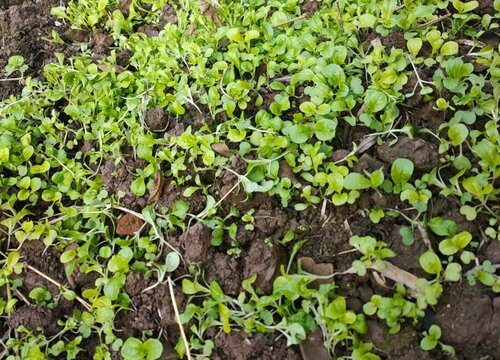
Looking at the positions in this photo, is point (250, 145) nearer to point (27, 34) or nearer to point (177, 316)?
point (177, 316)

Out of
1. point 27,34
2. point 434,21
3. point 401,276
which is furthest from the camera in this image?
point 27,34

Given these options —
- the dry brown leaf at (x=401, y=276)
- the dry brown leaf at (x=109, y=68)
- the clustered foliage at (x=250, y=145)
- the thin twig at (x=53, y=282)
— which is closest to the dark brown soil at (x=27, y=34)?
the clustered foliage at (x=250, y=145)

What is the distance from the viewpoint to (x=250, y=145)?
1867 millimetres

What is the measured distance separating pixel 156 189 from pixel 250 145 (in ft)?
1.28

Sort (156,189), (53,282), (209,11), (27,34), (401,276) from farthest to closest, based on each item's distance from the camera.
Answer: (27,34) → (209,11) → (156,189) → (53,282) → (401,276)

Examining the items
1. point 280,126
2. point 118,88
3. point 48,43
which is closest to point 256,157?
point 280,126

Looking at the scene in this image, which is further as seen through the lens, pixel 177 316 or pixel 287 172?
pixel 287 172

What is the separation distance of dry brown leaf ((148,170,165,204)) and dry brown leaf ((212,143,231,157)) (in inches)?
9.3

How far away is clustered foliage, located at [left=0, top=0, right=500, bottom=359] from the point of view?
61.1 inches

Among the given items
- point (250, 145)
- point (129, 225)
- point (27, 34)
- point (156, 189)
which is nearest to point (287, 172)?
point (250, 145)

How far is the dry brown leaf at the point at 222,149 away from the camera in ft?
6.13

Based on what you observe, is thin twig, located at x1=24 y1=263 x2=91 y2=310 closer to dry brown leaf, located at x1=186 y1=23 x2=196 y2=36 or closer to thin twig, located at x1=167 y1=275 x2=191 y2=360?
thin twig, located at x1=167 y1=275 x2=191 y2=360

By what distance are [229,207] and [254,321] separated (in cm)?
43

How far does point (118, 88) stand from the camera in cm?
217
